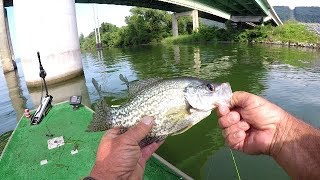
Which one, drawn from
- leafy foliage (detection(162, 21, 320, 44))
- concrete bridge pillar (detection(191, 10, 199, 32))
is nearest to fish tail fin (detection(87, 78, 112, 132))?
leafy foliage (detection(162, 21, 320, 44))

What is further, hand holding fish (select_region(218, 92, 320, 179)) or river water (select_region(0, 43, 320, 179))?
river water (select_region(0, 43, 320, 179))

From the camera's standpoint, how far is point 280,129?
9.92 ft

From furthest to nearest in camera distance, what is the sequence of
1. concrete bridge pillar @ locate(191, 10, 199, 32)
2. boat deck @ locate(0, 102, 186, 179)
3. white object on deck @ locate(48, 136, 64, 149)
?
concrete bridge pillar @ locate(191, 10, 199, 32), white object on deck @ locate(48, 136, 64, 149), boat deck @ locate(0, 102, 186, 179)

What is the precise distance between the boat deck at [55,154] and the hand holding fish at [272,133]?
2.58m

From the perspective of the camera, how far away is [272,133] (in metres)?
3.08

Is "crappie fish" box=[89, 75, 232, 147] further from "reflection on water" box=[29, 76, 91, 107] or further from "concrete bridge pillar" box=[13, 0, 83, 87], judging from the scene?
"concrete bridge pillar" box=[13, 0, 83, 87]

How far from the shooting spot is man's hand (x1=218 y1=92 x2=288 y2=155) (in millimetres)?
2939

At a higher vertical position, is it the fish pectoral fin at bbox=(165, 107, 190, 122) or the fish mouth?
the fish mouth

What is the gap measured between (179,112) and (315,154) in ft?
4.07

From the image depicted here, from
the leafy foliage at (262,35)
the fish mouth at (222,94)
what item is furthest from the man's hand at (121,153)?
the leafy foliage at (262,35)

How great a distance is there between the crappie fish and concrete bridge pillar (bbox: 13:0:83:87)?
15847 mm

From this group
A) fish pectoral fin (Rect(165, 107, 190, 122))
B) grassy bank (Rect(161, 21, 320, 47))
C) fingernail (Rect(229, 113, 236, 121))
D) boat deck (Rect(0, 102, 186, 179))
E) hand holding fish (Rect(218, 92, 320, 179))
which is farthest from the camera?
grassy bank (Rect(161, 21, 320, 47))

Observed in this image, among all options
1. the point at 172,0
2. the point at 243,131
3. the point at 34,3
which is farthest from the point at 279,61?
the point at 172,0

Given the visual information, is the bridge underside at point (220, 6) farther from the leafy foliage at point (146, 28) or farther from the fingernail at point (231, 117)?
the fingernail at point (231, 117)
